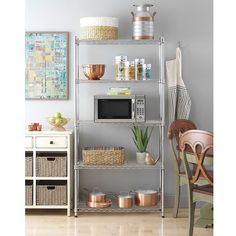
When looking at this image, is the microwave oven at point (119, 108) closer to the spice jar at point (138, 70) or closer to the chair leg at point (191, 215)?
the spice jar at point (138, 70)

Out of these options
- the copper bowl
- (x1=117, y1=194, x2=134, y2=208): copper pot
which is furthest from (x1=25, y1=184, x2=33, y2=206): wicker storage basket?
the copper bowl

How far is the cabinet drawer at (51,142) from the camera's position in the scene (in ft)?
16.6

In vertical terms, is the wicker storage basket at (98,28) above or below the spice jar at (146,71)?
above

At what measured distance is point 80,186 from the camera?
5480mm

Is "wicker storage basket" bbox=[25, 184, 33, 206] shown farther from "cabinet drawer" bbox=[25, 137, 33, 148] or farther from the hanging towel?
the hanging towel

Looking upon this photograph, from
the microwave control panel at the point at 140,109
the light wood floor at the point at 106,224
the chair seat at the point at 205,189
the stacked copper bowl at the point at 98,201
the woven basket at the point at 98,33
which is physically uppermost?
the woven basket at the point at 98,33

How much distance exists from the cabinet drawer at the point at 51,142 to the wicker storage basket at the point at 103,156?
21 cm

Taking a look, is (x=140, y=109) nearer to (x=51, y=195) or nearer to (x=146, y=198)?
(x=146, y=198)

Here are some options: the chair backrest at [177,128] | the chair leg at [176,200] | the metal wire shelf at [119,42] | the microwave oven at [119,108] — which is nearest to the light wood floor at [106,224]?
the chair leg at [176,200]

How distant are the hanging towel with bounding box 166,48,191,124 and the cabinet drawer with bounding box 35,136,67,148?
1.07 meters

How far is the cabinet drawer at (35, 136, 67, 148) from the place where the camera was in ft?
16.6
